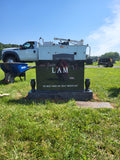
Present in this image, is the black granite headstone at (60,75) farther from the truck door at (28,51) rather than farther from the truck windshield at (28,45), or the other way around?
the truck windshield at (28,45)

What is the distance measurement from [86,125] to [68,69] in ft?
7.08

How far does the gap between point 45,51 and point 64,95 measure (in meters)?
7.78

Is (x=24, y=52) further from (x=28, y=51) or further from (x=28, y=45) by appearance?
(x=28, y=45)

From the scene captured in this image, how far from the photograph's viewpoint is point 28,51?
1127 cm

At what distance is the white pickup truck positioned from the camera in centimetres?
1066

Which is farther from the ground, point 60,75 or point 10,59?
point 10,59

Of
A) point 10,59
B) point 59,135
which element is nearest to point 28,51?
point 10,59

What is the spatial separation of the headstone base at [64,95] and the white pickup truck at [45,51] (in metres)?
7.11

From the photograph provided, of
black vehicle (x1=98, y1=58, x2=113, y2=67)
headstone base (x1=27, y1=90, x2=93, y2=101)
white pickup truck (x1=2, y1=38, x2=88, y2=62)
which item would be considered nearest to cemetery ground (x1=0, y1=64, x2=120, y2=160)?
headstone base (x1=27, y1=90, x2=93, y2=101)

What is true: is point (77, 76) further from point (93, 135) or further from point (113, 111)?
point (93, 135)

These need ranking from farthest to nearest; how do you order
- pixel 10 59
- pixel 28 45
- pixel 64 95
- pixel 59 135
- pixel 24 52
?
pixel 28 45, pixel 24 52, pixel 10 59, pixel 64 95, pixel 59 135

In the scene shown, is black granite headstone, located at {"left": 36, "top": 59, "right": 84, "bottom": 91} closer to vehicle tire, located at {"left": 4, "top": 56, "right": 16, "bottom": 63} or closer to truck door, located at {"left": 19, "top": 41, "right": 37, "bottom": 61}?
vehicle tire, located at {"left": 4, "top": 56, "right": 16, "bottom": 63}

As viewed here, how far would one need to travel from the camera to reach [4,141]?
176cm

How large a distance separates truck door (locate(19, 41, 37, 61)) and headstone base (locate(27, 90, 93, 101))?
8.15 meters
